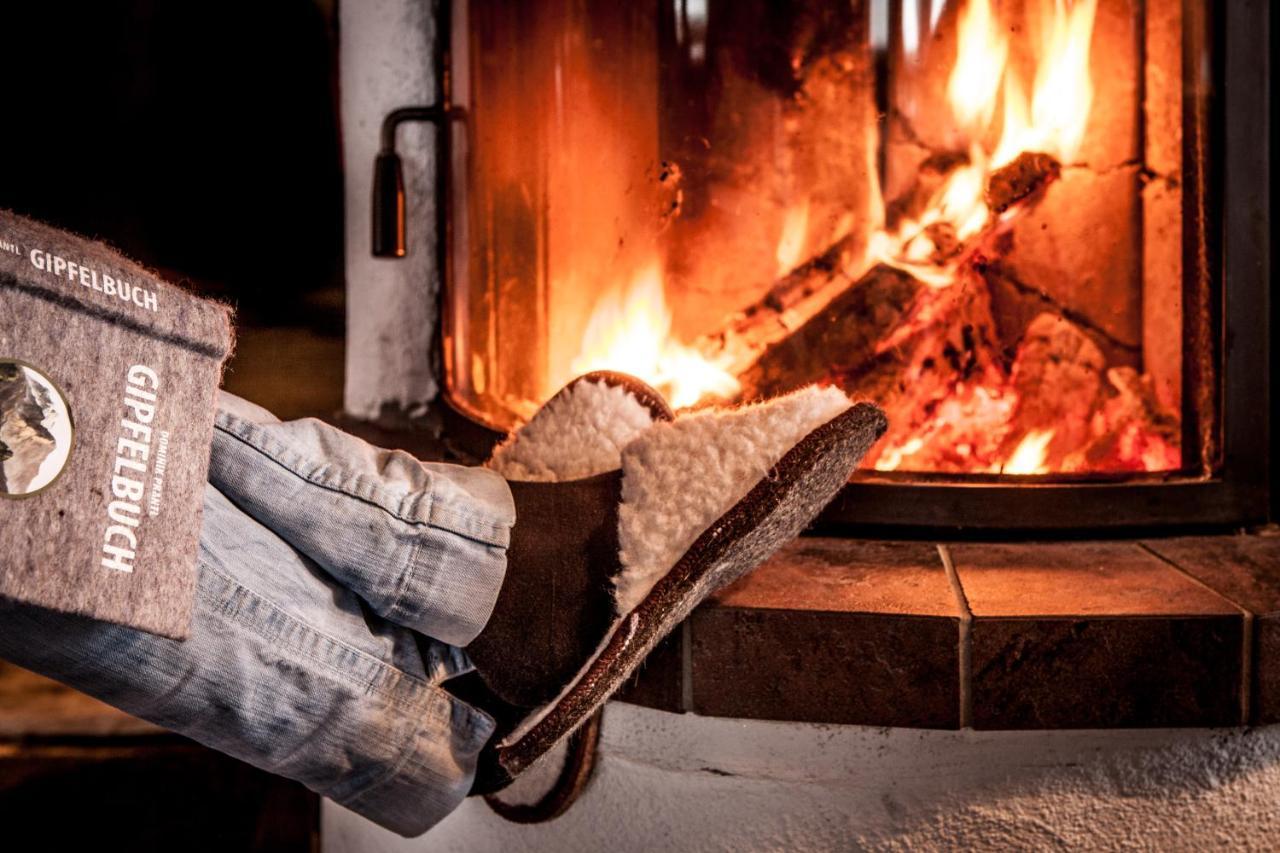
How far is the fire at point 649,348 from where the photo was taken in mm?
1080

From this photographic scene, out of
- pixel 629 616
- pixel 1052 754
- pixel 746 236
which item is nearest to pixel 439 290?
pixel 746 236

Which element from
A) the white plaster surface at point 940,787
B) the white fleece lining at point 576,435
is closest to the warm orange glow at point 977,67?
the white fleece lining at point 576,435

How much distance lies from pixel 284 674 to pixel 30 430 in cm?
22

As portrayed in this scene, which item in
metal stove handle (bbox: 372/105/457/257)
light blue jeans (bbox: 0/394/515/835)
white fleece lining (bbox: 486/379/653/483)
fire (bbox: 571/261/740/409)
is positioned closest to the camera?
light blue jeans (bbox: 0/394/515/835)

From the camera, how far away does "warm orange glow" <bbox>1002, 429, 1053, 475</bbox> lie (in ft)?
3.33

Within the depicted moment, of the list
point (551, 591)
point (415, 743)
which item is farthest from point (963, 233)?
point (415, 743)

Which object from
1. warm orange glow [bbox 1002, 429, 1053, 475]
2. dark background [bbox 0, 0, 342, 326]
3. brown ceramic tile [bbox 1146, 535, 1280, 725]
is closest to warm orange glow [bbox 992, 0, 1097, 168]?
warm orange glow [bbox 1002, 429, 1053, 475]

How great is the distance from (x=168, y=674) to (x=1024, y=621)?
0.56 meters

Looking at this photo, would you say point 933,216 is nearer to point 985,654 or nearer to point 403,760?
point 985,654

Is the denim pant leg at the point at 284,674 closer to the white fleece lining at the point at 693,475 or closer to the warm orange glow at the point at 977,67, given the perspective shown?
the white fleece lining at the point at 693,475

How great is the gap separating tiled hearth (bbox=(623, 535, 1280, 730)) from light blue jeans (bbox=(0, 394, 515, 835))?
0.19 meters

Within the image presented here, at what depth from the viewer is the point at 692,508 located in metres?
0.75

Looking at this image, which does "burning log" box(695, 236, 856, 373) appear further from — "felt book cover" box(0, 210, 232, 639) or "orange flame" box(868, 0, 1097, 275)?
"felt book cover" box(0, 210, 232, 639)

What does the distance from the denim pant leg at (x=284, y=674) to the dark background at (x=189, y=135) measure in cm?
87
